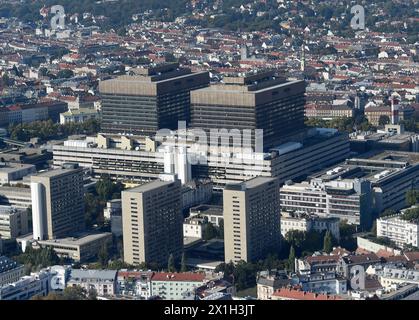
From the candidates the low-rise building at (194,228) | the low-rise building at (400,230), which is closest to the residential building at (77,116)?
the low-rise building at (194,228)

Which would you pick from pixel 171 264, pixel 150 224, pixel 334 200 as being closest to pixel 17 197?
pixel 150 224

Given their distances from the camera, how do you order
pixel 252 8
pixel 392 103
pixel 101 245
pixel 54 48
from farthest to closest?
pixel 252 8 < pixel 54 48 < pixel 392 103 < pixel 101 245

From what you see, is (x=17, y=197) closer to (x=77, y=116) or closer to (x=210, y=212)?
(x=210, y=212)

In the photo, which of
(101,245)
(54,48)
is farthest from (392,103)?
(54,48)

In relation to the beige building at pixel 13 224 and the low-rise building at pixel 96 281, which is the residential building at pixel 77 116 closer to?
the beige building at pixel 13 224

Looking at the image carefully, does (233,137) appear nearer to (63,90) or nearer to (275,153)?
(275,153)
